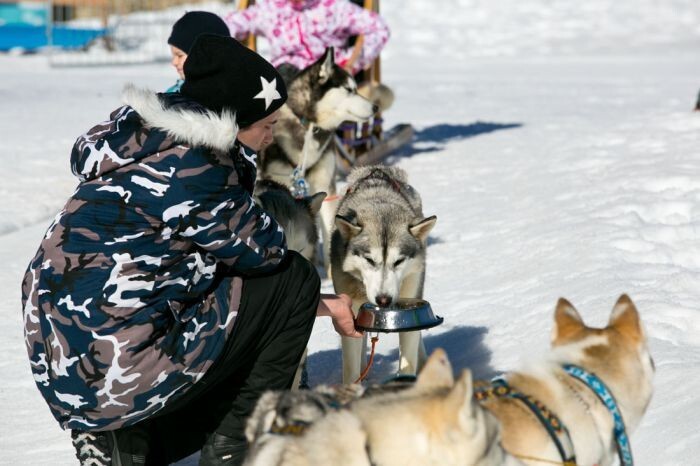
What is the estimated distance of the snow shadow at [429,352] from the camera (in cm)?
387

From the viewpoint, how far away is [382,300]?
3631mm

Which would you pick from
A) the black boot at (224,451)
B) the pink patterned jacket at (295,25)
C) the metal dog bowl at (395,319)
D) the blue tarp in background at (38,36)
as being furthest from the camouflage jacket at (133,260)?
the blue tarp in background at (38,36)

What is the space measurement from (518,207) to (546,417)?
4.73 m

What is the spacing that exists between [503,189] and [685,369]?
4.09 meters

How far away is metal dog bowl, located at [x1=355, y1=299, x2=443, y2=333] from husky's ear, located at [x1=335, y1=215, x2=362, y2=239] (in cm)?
74

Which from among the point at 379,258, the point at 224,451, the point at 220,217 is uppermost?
the point at 220,217

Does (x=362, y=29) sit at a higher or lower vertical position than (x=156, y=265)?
higher

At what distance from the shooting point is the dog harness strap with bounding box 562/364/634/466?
6.73 ft

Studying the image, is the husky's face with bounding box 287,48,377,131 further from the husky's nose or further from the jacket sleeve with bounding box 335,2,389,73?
the husky's nose

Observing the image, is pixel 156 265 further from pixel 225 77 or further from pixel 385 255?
pixel 385 255

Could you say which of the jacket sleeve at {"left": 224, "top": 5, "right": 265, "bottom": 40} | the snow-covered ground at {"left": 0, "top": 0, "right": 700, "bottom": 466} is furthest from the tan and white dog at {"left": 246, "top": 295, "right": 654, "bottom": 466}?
the jacket sleeve at {"left": 224, "top": 5, "right": 265, "bottom": 40}

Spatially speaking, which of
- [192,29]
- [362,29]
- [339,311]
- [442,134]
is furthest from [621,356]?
[442,134]

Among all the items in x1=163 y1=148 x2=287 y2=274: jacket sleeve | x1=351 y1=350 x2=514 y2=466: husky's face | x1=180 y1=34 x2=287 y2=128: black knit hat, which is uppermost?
x1=180 y1=34 x2=287 y2=128: black knit hat

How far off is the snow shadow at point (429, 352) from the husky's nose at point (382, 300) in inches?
14.1
